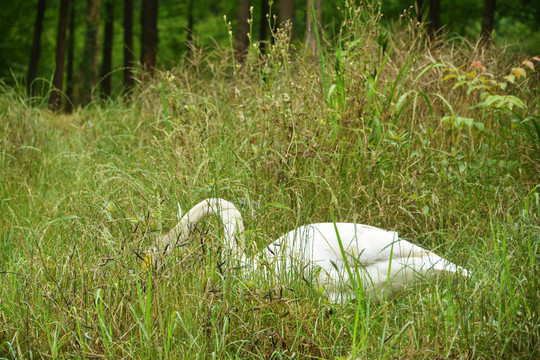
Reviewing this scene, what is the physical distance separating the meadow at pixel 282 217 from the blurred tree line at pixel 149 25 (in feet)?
11.5

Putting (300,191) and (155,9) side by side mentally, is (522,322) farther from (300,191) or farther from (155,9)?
(155,9)

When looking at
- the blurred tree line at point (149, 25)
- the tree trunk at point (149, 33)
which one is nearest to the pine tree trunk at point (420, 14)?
the blurred tree line at point (149, 25)

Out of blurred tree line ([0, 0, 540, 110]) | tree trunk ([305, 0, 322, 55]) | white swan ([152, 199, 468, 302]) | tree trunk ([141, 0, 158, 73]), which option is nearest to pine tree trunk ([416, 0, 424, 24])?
blurred tree line ([0, 0, 540, 110])

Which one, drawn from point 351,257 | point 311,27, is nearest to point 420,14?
point 311,27

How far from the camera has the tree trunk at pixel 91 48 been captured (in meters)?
11.2

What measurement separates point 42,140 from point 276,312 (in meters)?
3.62

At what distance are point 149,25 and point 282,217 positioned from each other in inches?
326

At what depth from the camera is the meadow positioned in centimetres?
196

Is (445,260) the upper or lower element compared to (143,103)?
lower

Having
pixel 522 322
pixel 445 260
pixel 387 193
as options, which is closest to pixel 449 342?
pixel 522 322

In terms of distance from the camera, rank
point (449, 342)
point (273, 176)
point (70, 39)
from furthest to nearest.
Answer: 1. point (70, 39)
2. point (273, 176)
3. point (449, 342)

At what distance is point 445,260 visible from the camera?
7.75 feet

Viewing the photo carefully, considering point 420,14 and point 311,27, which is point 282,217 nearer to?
point 311,27

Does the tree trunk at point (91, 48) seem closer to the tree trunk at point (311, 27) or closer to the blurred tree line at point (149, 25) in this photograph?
the blurred tree line at point (149, 25)
